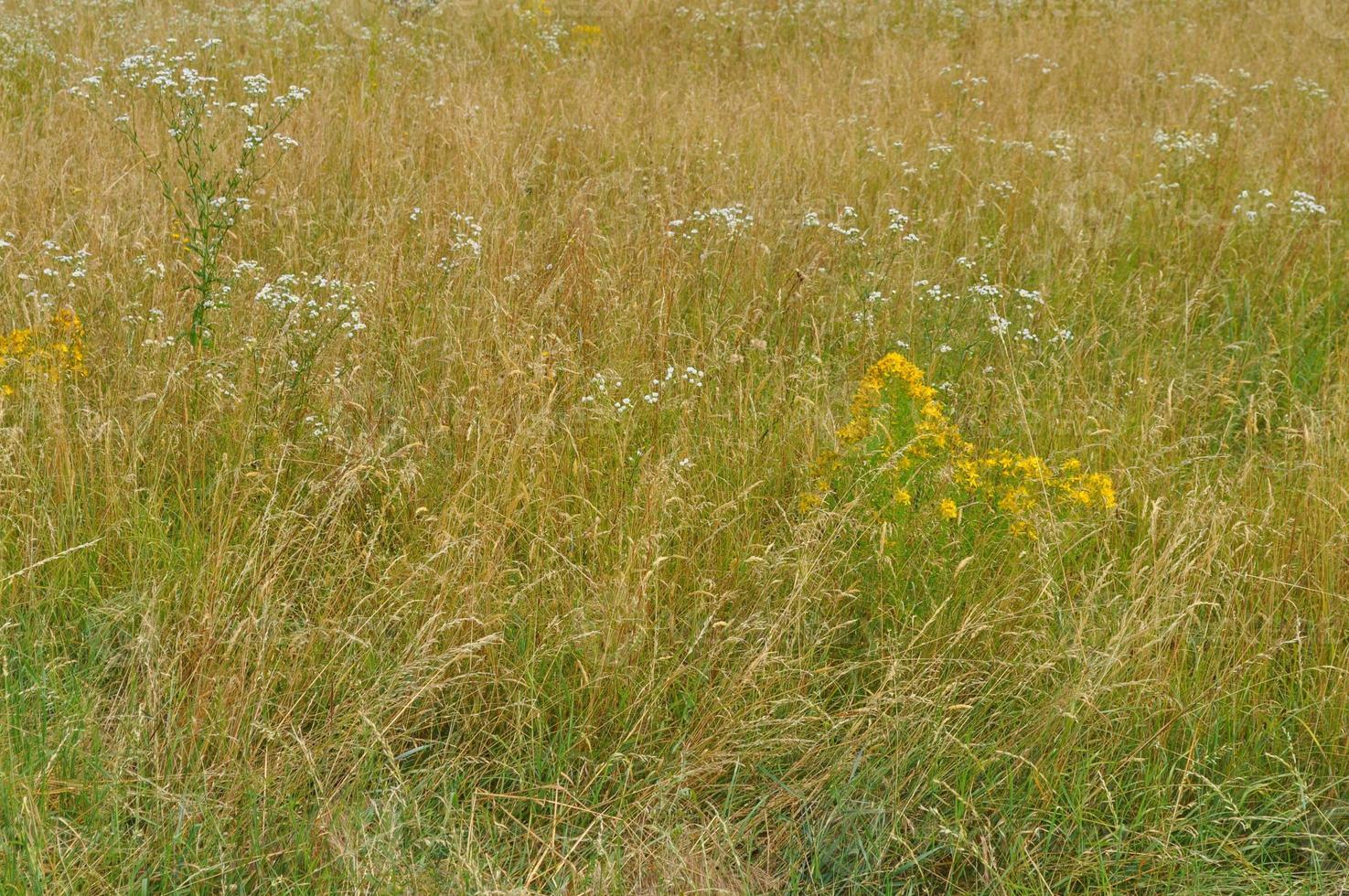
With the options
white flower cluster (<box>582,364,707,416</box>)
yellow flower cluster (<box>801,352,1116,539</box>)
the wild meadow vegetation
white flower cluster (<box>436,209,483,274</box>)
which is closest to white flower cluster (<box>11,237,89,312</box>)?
the wild meadow vegetation

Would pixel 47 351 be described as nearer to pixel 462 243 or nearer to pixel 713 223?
pixel 462 243

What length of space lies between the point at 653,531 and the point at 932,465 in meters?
0.71

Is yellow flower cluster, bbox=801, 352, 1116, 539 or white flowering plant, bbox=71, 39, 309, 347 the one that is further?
white flowering plant, bbox=71, 39, 309, 347

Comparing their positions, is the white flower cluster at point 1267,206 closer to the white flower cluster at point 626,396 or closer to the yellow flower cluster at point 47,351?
the white flower cluster at point 626,396

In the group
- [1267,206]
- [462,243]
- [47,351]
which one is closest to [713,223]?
[462,243]

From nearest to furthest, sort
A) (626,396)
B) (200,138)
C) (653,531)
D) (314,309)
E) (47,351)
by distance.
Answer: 1. (653,531)
2. (47,351)
3. (314,309)
4. (626,396)
5. (200,138)

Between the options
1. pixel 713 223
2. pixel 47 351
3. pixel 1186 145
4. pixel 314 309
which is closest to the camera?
pixel 47 351

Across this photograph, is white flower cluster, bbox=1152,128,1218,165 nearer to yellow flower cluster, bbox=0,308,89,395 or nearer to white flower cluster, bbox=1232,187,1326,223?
white flower cluster, bbox=1232,187,1326,223

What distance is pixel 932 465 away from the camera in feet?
9.52

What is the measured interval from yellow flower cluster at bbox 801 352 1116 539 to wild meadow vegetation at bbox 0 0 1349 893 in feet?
0.05

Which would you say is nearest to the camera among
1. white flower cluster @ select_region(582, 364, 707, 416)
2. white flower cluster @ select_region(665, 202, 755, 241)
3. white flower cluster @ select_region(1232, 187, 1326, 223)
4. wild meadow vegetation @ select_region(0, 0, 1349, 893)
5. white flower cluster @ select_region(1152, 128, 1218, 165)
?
wild meadow vegetation @ select_region(0, 0, 1349, 893)

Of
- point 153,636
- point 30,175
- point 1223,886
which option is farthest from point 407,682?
point 30,175

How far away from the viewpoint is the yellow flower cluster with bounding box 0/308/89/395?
10.1ft

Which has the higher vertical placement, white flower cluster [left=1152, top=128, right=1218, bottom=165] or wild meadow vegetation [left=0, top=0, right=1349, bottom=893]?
white flower cluster [left=1152, top=128, right=1218, bottom=165]
